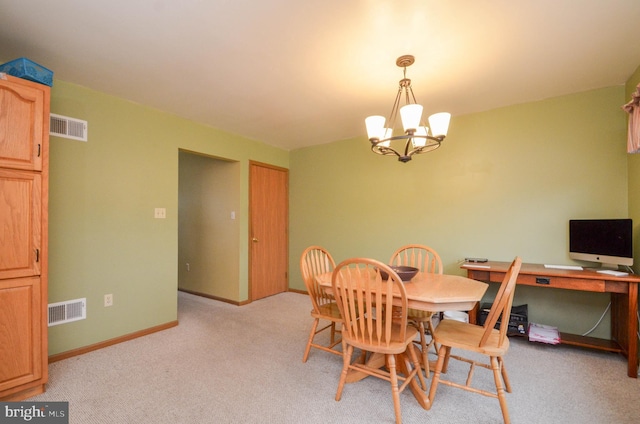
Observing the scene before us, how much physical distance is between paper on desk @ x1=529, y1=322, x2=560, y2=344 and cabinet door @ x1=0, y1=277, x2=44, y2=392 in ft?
12.7

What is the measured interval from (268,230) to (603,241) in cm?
385

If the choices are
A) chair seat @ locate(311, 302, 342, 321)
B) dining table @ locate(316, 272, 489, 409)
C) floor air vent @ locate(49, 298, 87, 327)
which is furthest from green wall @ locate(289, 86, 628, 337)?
floor air vent @ locate(49, 298, 87, 327)


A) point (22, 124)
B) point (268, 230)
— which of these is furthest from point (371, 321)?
point (268, 230)

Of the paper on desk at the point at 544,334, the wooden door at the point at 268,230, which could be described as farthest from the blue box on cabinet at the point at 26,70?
the paper on desk at the point at 544,334

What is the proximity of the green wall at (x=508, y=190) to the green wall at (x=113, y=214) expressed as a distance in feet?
7.70

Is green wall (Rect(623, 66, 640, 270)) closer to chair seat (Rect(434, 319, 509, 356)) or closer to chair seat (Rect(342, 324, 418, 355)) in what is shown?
chair seat (Rect(434, 319, 509, 356))

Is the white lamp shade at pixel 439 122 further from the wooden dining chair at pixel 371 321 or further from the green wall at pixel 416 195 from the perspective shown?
Result: the green wall at pixel 416 195

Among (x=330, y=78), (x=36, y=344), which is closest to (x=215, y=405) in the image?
(x=36, y=344)

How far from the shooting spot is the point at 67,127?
2.48 m

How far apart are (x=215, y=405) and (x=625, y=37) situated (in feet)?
11.9

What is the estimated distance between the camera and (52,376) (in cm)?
214

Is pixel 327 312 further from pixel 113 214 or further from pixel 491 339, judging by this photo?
pixel 113 214

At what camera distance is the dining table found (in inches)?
66.0

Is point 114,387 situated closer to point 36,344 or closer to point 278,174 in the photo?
point 36,344
